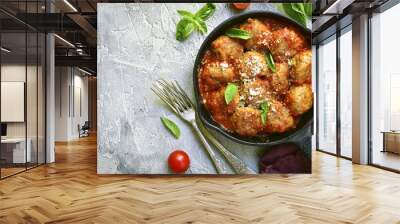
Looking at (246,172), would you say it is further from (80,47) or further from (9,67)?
(80,47)

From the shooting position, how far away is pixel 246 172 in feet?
18.1

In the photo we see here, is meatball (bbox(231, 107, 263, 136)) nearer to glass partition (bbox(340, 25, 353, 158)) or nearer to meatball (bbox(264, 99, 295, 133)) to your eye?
meatball (bbox(264, 99, 295, 133))

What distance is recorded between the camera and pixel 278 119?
5.34 metres

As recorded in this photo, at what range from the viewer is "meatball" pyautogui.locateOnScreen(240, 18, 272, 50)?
5.39 meters

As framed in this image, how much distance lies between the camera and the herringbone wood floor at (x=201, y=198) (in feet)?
11.4

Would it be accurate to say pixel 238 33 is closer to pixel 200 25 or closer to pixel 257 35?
pixel 257 35

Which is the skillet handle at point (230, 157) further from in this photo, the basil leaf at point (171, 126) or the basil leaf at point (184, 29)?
the basil leaf at point (184, 29)

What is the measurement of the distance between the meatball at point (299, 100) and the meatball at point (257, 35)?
0.77 meters

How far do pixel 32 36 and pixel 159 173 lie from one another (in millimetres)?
3427

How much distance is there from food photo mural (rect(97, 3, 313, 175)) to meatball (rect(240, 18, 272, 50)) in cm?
1

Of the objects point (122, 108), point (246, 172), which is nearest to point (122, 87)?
point (122, 108)

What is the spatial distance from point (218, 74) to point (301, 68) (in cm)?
121

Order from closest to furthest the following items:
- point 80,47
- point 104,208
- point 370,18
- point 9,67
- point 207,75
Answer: point 104,208 → point 207,75 → point 9,67 → point 370,18 → point 80,47

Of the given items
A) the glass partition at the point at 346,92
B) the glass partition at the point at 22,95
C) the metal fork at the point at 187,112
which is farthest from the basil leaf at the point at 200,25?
the glass partition at the point at 346,92
